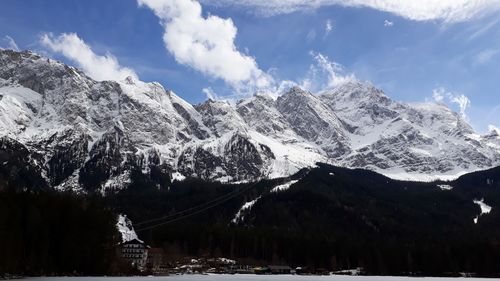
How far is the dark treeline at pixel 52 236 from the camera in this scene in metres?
116

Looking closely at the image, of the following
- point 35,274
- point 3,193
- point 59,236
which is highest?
point 3,193

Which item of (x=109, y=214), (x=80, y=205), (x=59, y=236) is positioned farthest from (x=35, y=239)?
(x=109, y=214)

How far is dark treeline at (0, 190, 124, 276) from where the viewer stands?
11644cm

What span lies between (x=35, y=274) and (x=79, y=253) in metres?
14.2

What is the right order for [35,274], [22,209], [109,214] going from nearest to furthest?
[35,274] → [22,209] → [109,214]

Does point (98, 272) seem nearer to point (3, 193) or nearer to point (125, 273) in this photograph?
point (125, 273)

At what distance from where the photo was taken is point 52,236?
126500 millimetres

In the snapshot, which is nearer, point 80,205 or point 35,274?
point 35,274

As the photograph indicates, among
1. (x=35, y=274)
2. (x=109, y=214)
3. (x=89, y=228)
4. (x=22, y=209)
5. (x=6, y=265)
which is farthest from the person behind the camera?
(x=109, y=214)

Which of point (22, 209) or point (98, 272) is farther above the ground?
point (22, 209)

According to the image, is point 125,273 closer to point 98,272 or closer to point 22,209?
point 98,272

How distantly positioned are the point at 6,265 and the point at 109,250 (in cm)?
3340

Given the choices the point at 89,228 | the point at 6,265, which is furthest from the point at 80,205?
the point at 6,265

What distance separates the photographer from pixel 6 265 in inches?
4306
